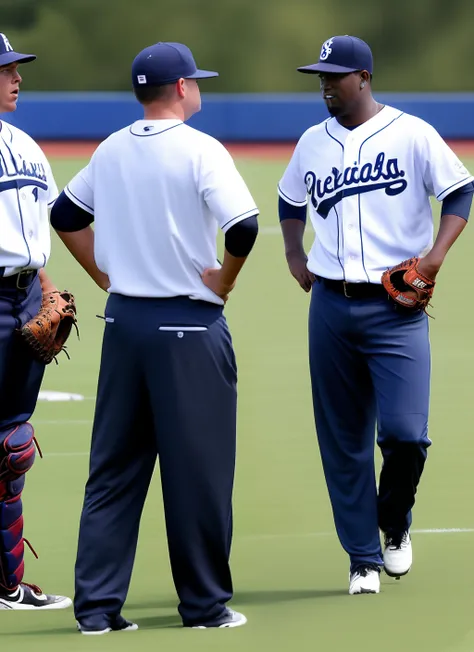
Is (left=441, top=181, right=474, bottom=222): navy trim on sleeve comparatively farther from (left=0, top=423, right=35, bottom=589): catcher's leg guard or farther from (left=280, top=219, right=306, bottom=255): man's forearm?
(left=0, top=423, right=35, bottom=589): catcher's leg guard

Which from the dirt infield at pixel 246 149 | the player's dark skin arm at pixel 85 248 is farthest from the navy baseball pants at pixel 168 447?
the dirt infield at pixel 246 149

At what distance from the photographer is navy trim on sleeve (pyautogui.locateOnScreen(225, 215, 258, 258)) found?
15.7 feet

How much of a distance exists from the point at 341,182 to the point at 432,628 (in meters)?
1.79

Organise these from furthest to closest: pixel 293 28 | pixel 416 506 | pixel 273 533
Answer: pixel 293 28 < pixel 416 506 < pixel 273 533

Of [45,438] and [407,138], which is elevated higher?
[407,138]

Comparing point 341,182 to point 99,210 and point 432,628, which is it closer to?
point 99,210

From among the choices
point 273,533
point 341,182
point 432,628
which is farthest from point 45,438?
point 432,628

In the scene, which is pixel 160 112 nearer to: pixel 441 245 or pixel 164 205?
pixel 164 205

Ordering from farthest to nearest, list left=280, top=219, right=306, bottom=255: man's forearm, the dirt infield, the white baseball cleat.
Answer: the dirt infield
left=280, top=219, right=306, bottom=255: man's forearm
the white baseball cleat

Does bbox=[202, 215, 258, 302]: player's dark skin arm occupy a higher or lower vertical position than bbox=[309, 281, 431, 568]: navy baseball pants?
higher

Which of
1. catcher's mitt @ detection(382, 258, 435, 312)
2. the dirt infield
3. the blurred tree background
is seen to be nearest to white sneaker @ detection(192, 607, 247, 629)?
catcher's mitt @ detection(382, 258, 435, 312)

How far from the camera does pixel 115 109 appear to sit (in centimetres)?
2786

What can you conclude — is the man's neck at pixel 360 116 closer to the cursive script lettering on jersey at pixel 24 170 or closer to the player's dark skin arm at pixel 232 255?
the player's dark skin arm at pixel 232 255

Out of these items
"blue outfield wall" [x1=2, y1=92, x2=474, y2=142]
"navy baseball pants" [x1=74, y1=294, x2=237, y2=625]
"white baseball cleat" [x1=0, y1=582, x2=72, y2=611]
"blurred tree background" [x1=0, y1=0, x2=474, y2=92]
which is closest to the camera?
"navy baseball pants" [x1=74, y1=294, x2=237, y2=625]
